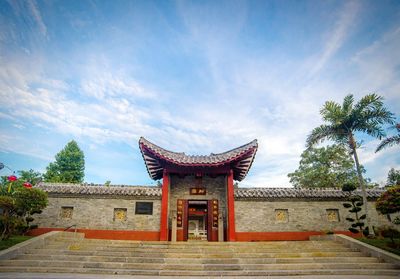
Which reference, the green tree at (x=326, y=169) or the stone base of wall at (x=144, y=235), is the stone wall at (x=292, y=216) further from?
the green tree at (x=326, y=169)

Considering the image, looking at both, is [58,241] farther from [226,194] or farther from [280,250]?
[280,250]

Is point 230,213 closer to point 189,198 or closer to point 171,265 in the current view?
point 189,198

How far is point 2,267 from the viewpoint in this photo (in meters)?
6.95

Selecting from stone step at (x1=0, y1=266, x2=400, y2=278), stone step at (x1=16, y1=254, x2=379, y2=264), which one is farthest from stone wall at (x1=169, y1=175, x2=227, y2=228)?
stone step at (x1=0, y1=266, x2=400, y2=278)

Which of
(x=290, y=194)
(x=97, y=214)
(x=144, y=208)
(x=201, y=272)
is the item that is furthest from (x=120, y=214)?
(x=290, y=194)

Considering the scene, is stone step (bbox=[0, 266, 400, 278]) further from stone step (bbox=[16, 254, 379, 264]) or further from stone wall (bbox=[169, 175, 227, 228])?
stone wall (bbox=[169, 175, 227, 228])

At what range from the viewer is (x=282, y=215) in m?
13.2

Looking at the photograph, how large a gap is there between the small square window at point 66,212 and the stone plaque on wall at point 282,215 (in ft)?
36.8

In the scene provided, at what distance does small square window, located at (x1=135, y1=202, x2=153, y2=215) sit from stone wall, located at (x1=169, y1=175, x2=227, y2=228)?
3.86 feet

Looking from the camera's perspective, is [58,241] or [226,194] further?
[226,194]

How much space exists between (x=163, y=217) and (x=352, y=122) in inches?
454

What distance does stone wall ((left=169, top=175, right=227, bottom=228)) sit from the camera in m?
12.7

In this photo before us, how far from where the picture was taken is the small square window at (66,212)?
1288 centimetres

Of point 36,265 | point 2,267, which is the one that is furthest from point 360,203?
point 2,267
